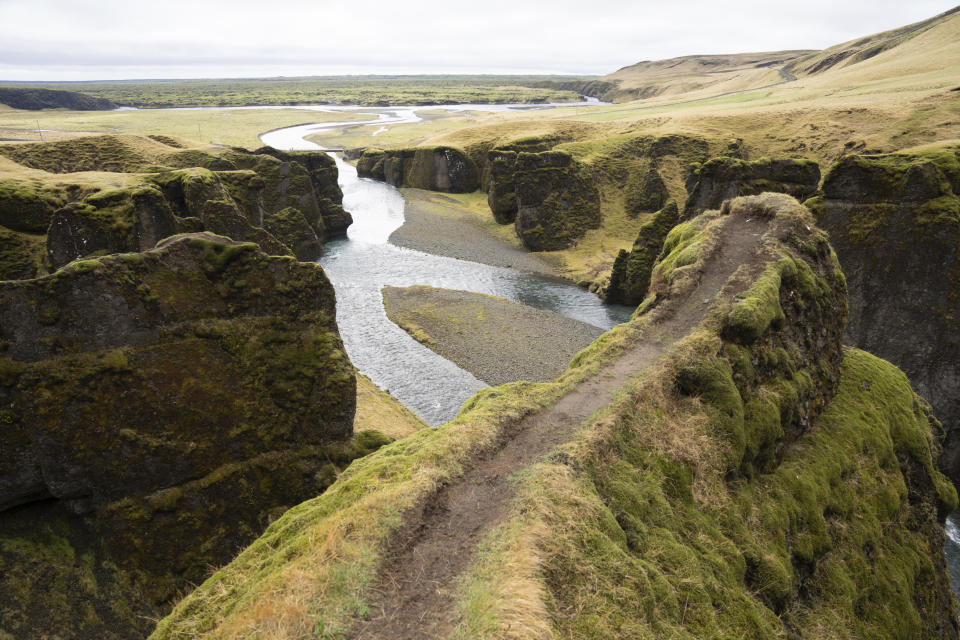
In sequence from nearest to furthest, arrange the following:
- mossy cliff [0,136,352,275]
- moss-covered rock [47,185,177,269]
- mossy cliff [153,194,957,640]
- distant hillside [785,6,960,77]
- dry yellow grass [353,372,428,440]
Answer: mossy cliff [153,194,957,640] < moss-covered rock [47,185,177,269] < dry yellow grass [353,372,428,440] < mossy cliff [0,136,352,275] < distant hillside [785,6,960,77]

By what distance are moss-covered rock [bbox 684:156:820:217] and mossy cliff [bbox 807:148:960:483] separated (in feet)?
54.3

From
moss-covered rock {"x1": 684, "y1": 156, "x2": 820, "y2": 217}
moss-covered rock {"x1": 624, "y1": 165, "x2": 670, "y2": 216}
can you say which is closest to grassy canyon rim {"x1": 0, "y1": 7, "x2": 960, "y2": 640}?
moss-covered rock {"x1": 684, "y1": 156, "x2": 820, "y2": 217}

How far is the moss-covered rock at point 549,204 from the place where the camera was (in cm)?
7288

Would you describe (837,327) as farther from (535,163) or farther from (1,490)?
(535,163)

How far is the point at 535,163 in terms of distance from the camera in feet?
242

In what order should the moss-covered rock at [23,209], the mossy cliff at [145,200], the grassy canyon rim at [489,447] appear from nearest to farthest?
the grassy canyon rim at [489,447], the mossy cliff at [145,200], the moss-covered rock at [23,209]

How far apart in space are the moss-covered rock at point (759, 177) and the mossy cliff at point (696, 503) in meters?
29.5

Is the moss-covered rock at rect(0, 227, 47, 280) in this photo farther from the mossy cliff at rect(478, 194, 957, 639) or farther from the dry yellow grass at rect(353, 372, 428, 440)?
the mossy cliff at rect(478, 194, 957, 639)

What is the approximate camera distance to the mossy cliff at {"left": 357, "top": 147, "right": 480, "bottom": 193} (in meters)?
106

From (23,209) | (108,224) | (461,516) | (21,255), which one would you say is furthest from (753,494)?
(23,209)

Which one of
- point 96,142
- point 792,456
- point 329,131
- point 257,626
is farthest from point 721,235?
point 329,131

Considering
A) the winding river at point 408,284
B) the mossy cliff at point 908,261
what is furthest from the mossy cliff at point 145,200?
the mossy cliff at point 908,261

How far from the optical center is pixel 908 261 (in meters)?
32.3

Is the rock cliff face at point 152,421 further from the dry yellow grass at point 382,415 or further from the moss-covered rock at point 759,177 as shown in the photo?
the moss-covered rock at point 759,177
